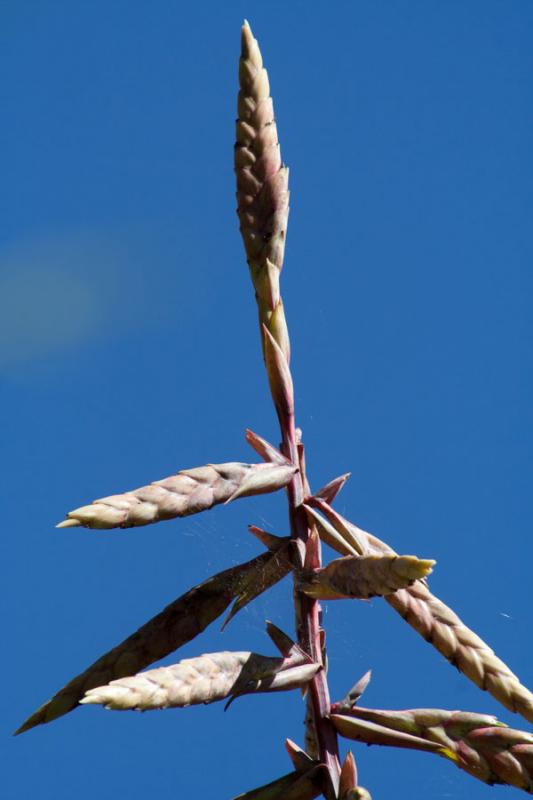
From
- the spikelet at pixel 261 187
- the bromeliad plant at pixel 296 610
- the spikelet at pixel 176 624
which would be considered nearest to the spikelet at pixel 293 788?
the bromeliad plant at pixel 296 610

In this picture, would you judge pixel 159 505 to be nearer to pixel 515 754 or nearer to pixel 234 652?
pixel 234 652

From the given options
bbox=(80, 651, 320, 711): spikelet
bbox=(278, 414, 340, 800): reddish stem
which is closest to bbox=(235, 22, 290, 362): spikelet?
bbox=(278, 414, 340, 800): reddish stem

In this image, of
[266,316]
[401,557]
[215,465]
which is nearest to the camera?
[401,557]

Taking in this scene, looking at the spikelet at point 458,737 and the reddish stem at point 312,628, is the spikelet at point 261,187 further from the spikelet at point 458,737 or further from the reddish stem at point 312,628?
the spikelet at point 458,737

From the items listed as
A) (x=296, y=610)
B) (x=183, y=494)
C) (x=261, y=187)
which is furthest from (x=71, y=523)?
(x=261, y=187)

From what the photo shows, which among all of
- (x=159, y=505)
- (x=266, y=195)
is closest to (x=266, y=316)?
(x=266, y=195)

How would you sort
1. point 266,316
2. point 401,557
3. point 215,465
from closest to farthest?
point 401,557
point 215,465
point 266,316
